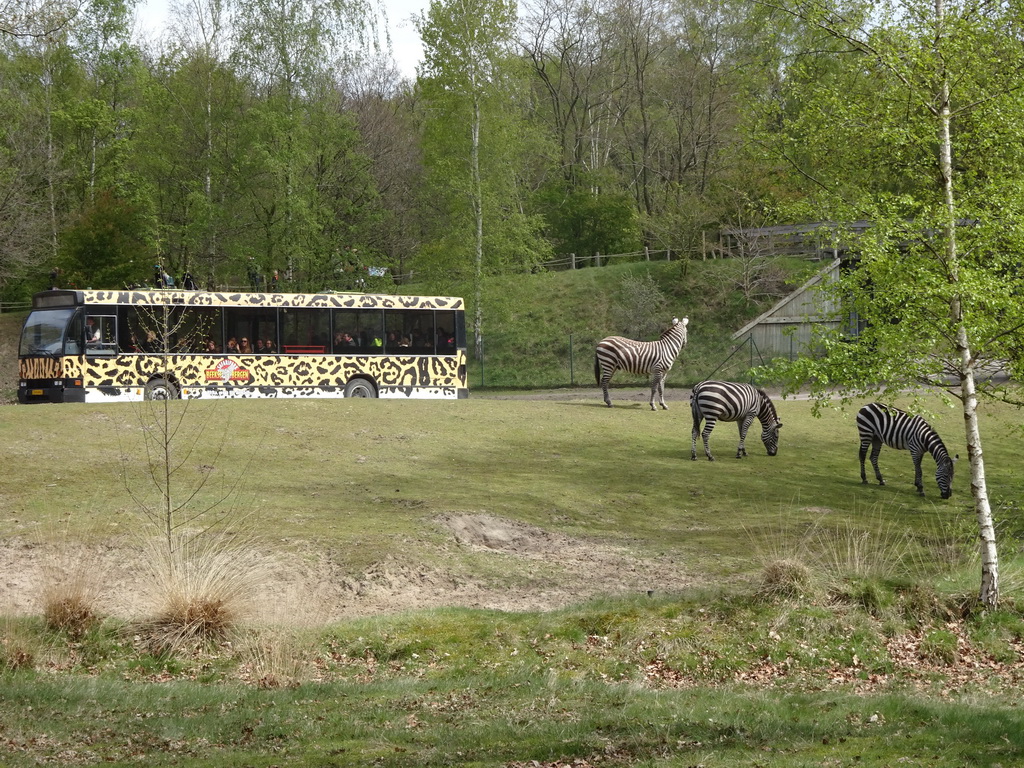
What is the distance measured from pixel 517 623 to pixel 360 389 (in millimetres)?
21386

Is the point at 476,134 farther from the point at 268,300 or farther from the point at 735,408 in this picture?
the point at 735,408

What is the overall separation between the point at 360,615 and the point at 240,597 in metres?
1.60

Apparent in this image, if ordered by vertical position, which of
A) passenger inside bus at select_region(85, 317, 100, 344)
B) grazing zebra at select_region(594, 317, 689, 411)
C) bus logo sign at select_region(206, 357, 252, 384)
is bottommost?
bus logo sign at select_region(206, 357, 252, 384)

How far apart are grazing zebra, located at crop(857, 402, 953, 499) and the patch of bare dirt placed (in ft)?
27.3

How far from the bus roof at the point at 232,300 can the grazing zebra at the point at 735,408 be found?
11.2 metres

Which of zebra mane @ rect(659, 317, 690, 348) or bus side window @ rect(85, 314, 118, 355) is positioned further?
zebra mane @ rect(659, 317, 690, 348)

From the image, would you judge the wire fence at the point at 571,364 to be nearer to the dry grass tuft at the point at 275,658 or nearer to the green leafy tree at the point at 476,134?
the green leafy tree at the point at 476,134

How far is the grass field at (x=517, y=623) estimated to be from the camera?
8.27m

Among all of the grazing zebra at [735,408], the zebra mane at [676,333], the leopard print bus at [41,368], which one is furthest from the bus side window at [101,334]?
the zebra mane at [676,333]

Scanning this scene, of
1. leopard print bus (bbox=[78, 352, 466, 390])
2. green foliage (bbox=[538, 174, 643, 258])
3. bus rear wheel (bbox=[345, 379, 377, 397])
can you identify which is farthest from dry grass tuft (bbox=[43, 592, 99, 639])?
green foliage (bbox=[538, 174, 643, 258])

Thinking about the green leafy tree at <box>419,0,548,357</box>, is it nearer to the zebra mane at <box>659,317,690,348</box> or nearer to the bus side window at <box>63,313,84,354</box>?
the zebra mane at <box>659,317,690,348</box>

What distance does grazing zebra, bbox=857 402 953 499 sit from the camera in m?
21.7

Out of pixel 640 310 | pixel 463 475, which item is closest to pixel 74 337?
pixel 463 475

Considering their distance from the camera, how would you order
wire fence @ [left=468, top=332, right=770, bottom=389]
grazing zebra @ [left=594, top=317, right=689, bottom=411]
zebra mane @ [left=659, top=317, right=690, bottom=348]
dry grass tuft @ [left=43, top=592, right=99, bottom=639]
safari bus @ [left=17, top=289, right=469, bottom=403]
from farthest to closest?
wire fence @ [left=468, top=332, right=770, bottom=389] → zebra mane @ [left=659, top=317, right=690, bottom=348] → grazing zebra @ [left=594, top=317, right=689, bottom=411] → safari bus @ [left=17, top=289, right=469, bottom=403] → dry grass tuft @ [left=43, top=592, right=99, bottom=639]
